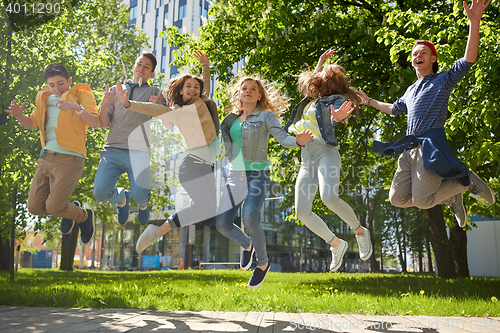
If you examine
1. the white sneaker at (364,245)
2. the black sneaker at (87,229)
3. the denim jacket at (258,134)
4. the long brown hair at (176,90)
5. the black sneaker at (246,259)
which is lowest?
the black sneaker at (246,259)

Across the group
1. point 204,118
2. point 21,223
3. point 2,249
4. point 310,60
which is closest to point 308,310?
point 204,118

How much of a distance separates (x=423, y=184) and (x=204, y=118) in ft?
7.99

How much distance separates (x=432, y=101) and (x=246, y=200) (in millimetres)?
2253

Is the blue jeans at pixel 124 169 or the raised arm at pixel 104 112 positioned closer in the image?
the raised arm at pixel 104 112

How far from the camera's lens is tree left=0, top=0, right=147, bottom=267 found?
668cm

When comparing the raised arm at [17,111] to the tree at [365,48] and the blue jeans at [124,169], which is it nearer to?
the blue jeans at [124,169]

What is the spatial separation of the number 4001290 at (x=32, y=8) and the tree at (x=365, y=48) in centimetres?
475

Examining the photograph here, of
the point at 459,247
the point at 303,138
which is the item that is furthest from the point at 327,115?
the point at 459,247

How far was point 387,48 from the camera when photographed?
32.1 ft

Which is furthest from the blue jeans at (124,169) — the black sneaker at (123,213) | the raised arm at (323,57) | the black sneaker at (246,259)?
the raised arm at (323,57)

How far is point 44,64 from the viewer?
30.7 feet

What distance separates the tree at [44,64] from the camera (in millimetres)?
6676

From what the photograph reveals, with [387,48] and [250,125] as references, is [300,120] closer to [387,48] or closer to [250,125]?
[250,125]

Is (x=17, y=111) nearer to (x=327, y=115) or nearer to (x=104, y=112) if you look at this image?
(x=104, y=112)
